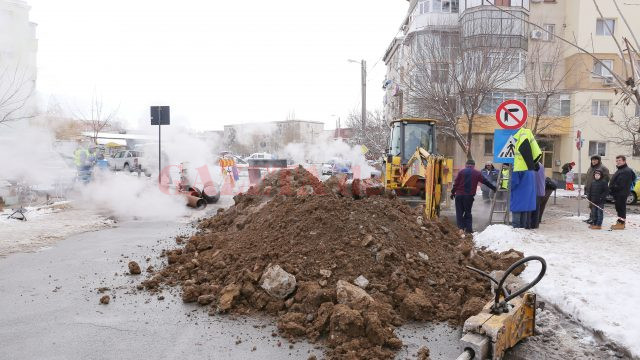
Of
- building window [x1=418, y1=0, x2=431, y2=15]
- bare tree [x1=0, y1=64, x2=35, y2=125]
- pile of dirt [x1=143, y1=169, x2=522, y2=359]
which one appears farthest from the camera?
building window [x1=418, y1=0, x2=431, y2=15]

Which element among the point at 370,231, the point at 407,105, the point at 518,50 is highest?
the point at 518,50

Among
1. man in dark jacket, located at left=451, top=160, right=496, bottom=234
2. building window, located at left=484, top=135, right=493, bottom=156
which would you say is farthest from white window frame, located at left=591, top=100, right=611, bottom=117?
man in dark jacket, located at left=451, top=160, right=496, bottom=234

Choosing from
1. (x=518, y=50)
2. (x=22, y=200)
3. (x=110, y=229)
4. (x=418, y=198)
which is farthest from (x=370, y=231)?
(x=518, y=50)

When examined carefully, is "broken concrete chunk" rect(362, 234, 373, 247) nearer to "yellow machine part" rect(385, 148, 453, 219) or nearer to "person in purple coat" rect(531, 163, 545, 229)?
"yellow machine part" rect(385, 148, 453, 219)

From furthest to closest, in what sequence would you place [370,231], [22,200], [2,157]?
1. [2,157]
2. [22,200]
3. [370,231]

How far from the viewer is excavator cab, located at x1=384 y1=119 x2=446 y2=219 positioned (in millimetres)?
10227

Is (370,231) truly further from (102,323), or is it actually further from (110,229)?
(110,229)

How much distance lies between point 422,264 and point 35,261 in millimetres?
6161

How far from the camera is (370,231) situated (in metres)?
6.39

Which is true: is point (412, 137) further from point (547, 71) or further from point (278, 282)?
point (547, 71)

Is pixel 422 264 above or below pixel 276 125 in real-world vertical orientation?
below

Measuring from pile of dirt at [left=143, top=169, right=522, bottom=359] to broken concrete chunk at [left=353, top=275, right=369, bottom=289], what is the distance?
1cm

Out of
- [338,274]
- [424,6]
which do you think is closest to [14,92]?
[338,274]

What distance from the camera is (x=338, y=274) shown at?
5.57 m
